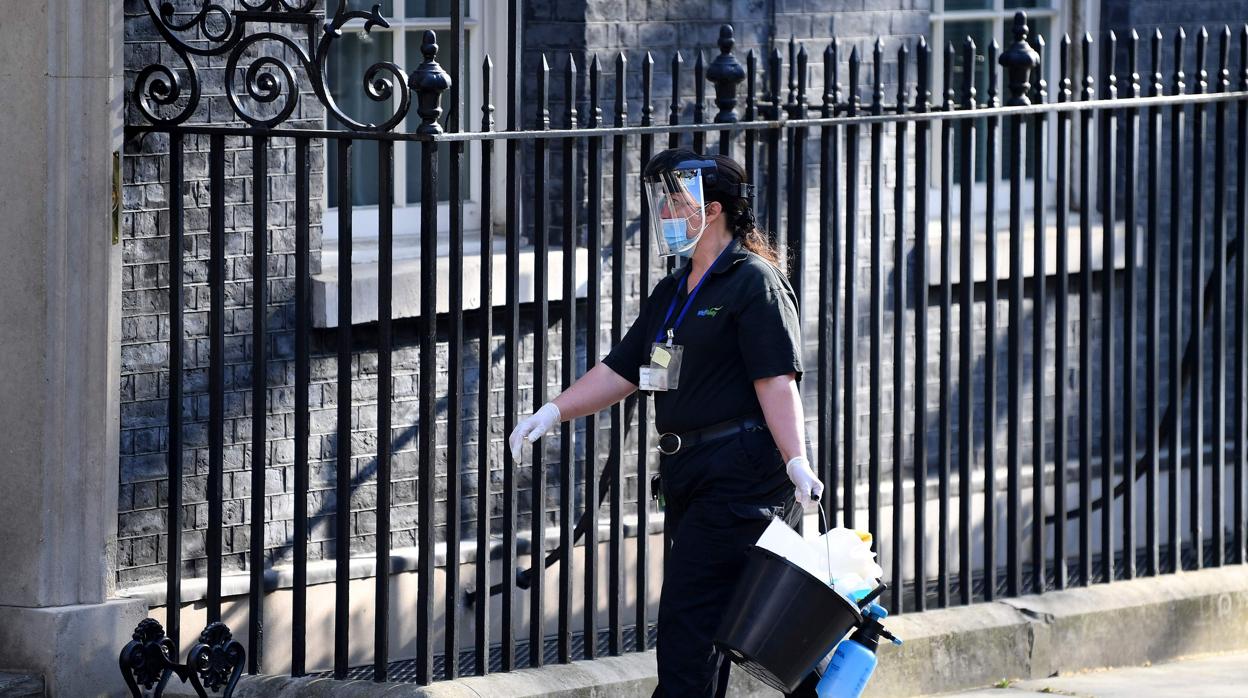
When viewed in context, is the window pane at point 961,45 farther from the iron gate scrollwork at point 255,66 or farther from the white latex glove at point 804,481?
the white latex glove at point 804,481

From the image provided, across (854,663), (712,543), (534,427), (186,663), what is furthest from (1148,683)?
(186,663)

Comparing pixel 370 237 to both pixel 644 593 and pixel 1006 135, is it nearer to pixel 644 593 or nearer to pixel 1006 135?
pixel 644 593

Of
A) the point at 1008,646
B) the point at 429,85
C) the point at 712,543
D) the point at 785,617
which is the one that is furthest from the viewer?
the point at 1008,646

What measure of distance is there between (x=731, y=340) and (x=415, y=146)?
96.4 inches

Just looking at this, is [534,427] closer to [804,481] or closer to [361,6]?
[804,481]

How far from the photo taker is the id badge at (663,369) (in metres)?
5.45

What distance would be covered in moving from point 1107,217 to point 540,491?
2515 millimetres

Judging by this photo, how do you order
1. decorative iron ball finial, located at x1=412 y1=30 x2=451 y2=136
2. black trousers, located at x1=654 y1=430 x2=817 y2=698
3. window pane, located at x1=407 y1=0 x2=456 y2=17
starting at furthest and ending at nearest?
window pane, located at x1=407 y1=0 x2=456 y2=17 → decorative iron ball finial, located at x1=412 y1=30 x2=451 y2=136 → black trousers, located at x1=654 y1=430 x2=817 y2=698

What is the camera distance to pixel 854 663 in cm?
529

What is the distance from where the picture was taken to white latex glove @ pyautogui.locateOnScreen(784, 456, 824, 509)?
17.1 feet

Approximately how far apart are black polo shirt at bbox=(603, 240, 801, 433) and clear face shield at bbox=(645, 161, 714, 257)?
11 centimetres

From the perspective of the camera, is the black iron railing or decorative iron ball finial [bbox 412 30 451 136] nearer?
decorative iron ball finial [bbox 412 30 451 136]

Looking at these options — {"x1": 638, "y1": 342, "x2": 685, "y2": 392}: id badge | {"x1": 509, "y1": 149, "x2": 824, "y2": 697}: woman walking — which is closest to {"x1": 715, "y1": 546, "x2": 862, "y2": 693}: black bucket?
{"x1": 509, "y1": 149, "x2": 824, "y2": 697}: woman walking

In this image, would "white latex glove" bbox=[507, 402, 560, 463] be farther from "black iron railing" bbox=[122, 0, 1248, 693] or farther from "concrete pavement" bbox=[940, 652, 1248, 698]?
"concrete pavement" bbox=[940, 652, 1248, 698]
